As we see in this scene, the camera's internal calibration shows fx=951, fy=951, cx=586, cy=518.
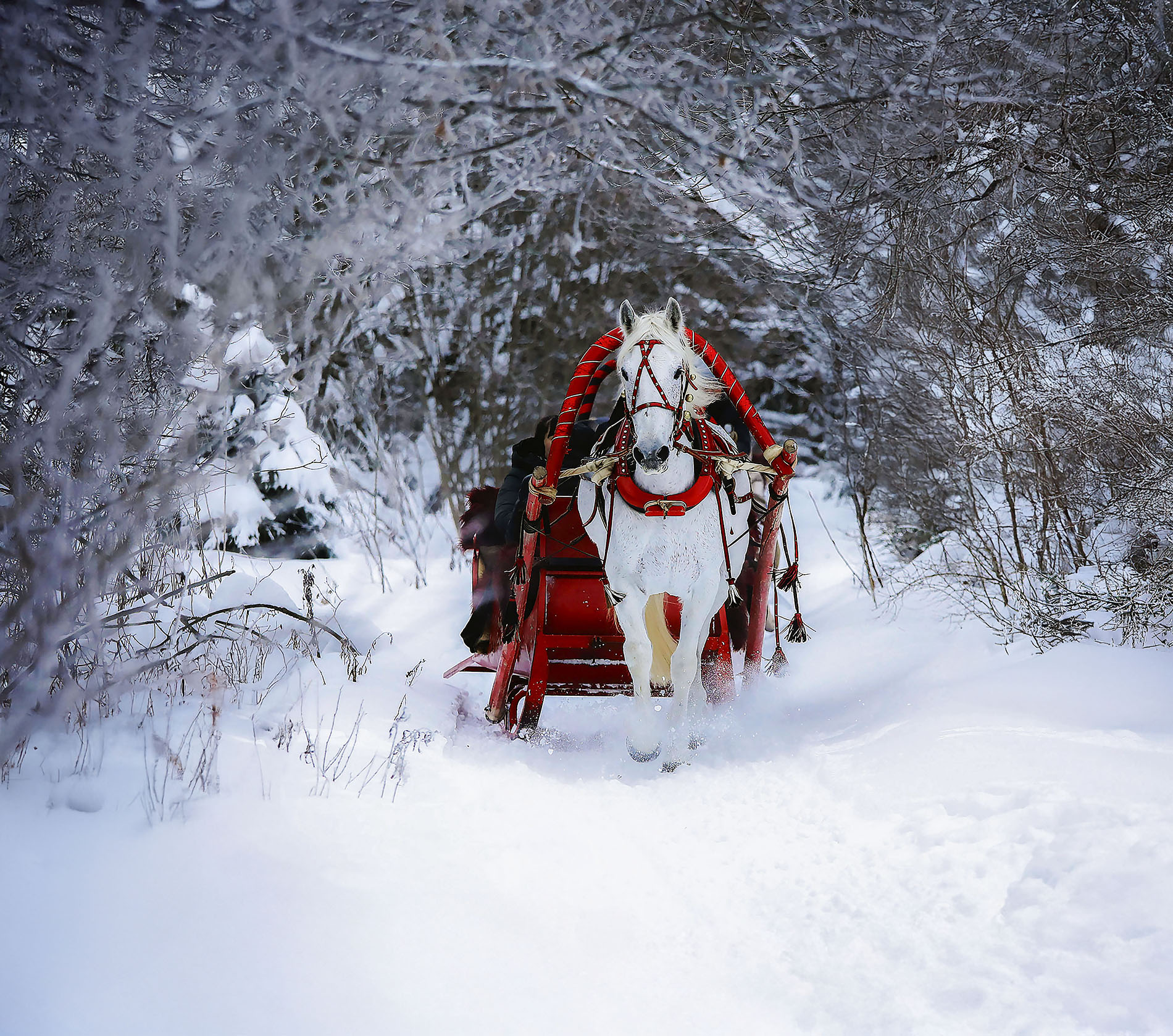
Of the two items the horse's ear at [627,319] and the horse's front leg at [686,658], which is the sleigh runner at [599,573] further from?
the horse's front leg at [686,658]

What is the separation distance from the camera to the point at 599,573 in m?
4.84

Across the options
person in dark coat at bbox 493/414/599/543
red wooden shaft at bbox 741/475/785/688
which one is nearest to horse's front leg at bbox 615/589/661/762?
person in dark coat at bbox 493/414/599/543

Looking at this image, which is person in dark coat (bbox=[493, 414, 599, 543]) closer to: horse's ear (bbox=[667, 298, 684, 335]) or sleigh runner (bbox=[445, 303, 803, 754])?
sleigh runner (bbox=[445, 303, 803, 754])

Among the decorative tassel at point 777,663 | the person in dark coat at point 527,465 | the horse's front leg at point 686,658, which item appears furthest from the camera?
the decorative tassel at point 777,663

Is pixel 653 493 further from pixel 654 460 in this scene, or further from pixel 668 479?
pixel 654 460

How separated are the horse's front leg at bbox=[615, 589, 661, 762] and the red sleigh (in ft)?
1.39

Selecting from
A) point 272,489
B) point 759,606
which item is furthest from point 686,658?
point 272,489

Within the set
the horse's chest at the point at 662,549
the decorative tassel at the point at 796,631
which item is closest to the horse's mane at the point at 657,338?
the horse's chest at the point at 662,549

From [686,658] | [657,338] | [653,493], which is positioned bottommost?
[686,658]

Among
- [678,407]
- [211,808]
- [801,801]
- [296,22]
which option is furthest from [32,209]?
[801,801]

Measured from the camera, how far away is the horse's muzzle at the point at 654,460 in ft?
12.3

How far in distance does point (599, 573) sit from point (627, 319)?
1318 mm

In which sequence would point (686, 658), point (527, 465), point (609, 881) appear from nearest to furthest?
point (609, 881) < point (686, 658) < point (527, 465)

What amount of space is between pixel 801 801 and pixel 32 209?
366 centimetres
